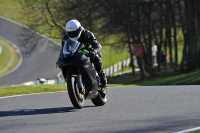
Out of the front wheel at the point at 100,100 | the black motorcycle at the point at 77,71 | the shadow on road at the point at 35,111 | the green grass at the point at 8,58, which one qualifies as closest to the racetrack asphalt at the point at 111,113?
the shadow on road at the point at 35,111

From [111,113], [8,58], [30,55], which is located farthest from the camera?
[30,55]

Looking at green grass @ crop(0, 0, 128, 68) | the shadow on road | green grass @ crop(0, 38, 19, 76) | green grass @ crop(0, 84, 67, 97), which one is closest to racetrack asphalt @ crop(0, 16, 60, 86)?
green grass @ crop(0, 38, 19, 76)

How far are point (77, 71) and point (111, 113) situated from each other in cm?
105

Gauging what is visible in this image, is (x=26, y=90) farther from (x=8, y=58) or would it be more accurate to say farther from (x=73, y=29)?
(x=8, y=58)

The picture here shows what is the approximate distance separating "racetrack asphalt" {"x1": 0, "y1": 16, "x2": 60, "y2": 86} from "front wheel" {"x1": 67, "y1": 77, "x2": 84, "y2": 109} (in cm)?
3623

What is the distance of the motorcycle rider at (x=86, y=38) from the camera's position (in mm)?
12523

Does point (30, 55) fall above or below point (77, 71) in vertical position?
below

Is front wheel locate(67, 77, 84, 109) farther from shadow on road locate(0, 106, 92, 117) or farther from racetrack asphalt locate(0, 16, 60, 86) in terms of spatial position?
racetrack asphalt locate(0, 16, 60, 86)

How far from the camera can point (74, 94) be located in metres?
12.2

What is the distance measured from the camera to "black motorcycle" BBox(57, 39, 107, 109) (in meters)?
12.3

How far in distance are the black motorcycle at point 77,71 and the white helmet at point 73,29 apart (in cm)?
11

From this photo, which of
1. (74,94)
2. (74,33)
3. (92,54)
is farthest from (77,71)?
(74,33)

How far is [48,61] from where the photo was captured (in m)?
66.5

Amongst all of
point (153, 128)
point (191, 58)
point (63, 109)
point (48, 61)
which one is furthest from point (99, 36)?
point (153, 128)
